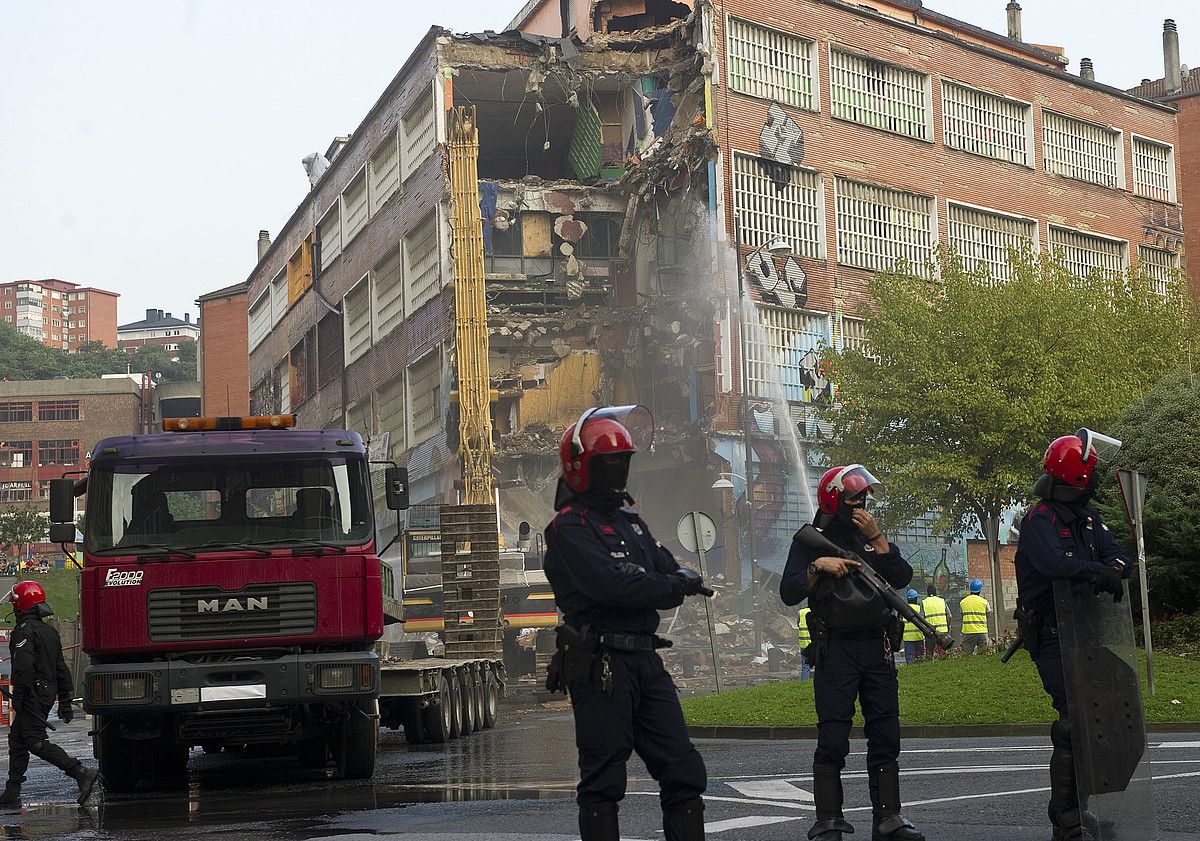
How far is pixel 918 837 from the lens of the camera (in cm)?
779

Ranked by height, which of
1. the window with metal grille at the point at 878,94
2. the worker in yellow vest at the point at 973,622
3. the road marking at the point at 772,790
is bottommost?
the road marking at the point at 772,790

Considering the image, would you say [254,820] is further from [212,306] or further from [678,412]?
[212,306]

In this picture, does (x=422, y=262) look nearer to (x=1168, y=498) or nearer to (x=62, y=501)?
(x=1168, y=498)

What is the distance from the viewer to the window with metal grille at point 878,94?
52250mm

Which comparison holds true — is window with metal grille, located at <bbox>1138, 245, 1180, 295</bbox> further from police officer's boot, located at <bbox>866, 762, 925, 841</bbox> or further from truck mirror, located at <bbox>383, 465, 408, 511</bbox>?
police officer's boot, located at <bbox>866, 762, 925, 841</bbox>

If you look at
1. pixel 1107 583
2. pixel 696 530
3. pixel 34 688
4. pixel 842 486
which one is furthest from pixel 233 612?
pixel 696 530

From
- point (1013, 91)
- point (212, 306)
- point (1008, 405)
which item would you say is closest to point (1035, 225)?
point (1013, 91)

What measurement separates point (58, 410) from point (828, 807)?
12433 cm

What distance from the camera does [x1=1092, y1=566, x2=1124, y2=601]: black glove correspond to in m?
7.75

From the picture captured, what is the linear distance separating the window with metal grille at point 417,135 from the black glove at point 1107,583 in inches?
1732

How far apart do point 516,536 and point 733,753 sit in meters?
33.1

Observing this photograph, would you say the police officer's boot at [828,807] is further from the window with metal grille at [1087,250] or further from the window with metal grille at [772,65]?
the window with metal grille at [1087,250]

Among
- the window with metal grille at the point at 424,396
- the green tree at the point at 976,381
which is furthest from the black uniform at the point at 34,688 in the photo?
the window with metal grille at the point at 424,396

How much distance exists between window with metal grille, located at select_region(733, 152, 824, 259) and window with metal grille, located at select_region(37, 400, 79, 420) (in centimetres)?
8776
